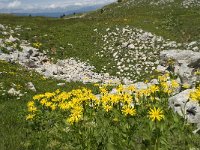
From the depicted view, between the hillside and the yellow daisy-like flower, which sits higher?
the yellow daisy-like flower

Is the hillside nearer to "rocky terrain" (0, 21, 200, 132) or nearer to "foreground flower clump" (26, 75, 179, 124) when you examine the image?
"rocky terrain" (0, 21, 200, 132)

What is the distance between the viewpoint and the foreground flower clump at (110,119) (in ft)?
31.6

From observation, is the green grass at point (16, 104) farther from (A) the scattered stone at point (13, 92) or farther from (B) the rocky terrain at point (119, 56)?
(B) the rocky terrain at point (119, 56)

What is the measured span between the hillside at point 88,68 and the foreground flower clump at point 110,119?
0.13 ft

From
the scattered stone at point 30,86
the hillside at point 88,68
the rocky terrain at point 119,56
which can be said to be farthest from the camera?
the rocky terrain at point 119,56

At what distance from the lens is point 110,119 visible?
11.2 m

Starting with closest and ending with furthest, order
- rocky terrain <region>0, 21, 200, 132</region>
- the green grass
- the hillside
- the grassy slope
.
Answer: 1. the hillside
2. the green grass
3. rocky terrain <region>0, 21, 200, 132</region>
4. the grassy slope

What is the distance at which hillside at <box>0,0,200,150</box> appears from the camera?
10.4 meters

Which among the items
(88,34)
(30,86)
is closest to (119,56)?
(88,34)

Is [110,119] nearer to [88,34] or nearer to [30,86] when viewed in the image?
[30,86]

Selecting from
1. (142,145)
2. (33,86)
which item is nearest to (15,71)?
(33,86)

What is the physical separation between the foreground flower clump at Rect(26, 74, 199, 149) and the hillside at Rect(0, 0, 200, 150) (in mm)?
40

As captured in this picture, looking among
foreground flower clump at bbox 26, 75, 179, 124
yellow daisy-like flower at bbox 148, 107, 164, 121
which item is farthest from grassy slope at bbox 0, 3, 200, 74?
yellow daisy-like flower at bbox 148, 107, 164, 121

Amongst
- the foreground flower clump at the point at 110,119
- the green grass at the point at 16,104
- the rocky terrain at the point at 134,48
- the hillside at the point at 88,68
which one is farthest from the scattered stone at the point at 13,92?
the rocky terrain at the point at 134,48
